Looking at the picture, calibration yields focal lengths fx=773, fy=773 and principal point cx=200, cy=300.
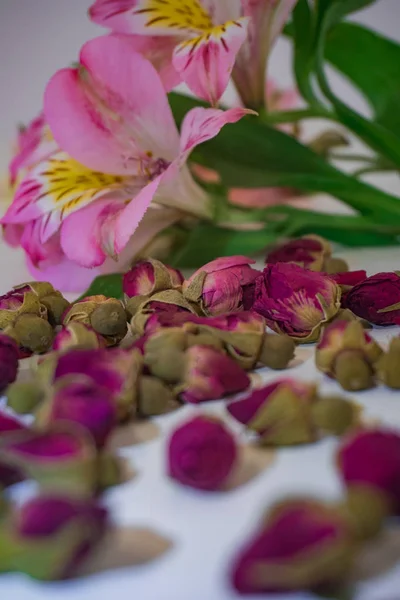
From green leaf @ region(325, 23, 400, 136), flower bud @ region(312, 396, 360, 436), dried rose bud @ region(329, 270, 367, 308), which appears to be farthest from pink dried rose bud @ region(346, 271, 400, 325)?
green leaf @ region(325, 23, 400, 136)

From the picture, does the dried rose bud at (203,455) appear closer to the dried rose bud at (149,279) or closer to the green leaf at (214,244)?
the dried rose bud at (149,279)

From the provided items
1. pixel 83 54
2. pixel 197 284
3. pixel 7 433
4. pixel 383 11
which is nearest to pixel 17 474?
pixel 7 433

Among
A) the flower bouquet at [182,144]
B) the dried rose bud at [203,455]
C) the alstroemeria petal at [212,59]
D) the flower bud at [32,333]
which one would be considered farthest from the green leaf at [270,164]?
the dried rose bud at [203,455]

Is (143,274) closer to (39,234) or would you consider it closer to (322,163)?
(39,234)

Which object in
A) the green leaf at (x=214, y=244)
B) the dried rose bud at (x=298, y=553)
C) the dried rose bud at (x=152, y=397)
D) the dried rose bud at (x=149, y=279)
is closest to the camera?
the dried rose bud at (x=298, y=553)

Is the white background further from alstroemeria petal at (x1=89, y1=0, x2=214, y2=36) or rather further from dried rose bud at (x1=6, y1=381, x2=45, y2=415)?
alstroemeria petal at (x1=89, y1=0, x2=214, y2=36)

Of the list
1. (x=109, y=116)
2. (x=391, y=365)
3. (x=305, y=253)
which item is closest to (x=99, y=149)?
(x=109, y=116)

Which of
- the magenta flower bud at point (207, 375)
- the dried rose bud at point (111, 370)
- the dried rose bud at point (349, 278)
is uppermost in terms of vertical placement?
the dried rose bud at point (111, 370)

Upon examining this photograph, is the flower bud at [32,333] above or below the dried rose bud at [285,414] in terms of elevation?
below
